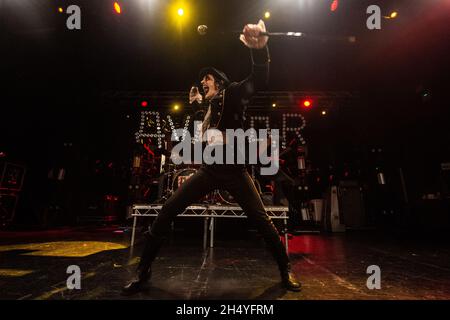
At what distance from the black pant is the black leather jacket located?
451mm

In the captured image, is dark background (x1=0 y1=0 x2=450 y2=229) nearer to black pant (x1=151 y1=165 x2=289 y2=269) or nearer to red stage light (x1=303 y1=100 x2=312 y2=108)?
red stage light (x1=303 y1=100 x2=312 y2=108)

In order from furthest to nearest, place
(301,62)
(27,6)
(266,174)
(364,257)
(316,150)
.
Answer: (316,150)
(301,62)
(266,174)
(27,6)
(364,257)

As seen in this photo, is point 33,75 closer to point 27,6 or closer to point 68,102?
point 68,102

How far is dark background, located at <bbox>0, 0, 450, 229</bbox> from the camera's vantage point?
7223 mm

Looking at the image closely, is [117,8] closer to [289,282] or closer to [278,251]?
[278,251]

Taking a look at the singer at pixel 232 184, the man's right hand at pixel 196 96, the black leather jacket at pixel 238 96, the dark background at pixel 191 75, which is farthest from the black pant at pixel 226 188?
the dark background at pixel 191 75

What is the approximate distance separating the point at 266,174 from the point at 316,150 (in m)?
5.59

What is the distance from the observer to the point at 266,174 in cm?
833

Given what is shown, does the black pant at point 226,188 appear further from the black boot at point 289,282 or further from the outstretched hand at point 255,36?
the outstretched hand at point 255,36

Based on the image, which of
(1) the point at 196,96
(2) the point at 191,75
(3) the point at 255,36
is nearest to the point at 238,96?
(3) the point at 255,36

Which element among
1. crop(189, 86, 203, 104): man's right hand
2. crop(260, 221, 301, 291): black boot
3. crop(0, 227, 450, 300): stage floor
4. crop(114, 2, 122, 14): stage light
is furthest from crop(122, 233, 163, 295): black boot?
crop(114, 2, 122, 14): stage light

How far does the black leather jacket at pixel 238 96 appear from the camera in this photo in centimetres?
231
